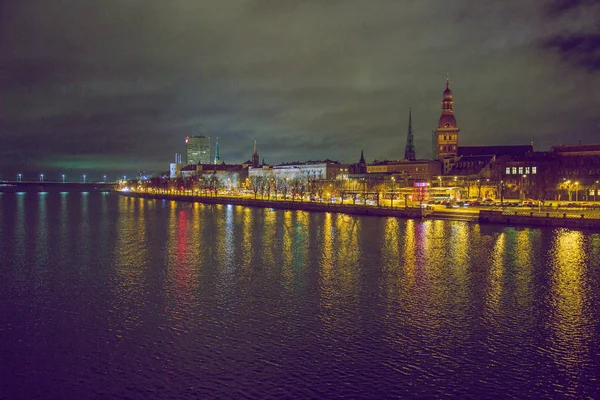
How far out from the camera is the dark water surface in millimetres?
13344

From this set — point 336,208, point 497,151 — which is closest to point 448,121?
point 497,151

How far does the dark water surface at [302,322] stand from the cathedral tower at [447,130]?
85.8 m

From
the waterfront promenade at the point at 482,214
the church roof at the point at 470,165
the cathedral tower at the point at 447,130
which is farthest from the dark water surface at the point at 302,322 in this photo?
the cathedral tower at the point at 447,130

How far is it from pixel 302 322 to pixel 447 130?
4233 inches

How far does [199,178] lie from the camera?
16788cm

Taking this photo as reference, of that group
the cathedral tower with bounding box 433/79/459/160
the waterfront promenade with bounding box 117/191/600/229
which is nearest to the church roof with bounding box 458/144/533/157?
the cathedral tower with bounding box 433/79/459/160

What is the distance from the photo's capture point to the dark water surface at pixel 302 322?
13344 millimetres

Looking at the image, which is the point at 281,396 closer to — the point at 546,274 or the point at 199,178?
the point at 546,274

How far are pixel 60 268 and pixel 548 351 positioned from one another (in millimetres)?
24839

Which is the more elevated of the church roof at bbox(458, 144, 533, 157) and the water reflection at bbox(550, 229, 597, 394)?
the church roof at bbox(458, 144, 533, 157)

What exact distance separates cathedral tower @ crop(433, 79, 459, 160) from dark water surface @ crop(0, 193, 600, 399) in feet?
282

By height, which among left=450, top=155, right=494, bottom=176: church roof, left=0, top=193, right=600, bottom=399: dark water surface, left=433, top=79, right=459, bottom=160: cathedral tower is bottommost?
left=0, top=193, right=600, bottom=399: dark water surface

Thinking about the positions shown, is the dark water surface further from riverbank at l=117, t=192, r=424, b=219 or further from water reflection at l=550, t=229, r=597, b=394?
riverbank at l=117, t=192, r=424, b=219

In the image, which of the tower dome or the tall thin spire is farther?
the tall thin spire
